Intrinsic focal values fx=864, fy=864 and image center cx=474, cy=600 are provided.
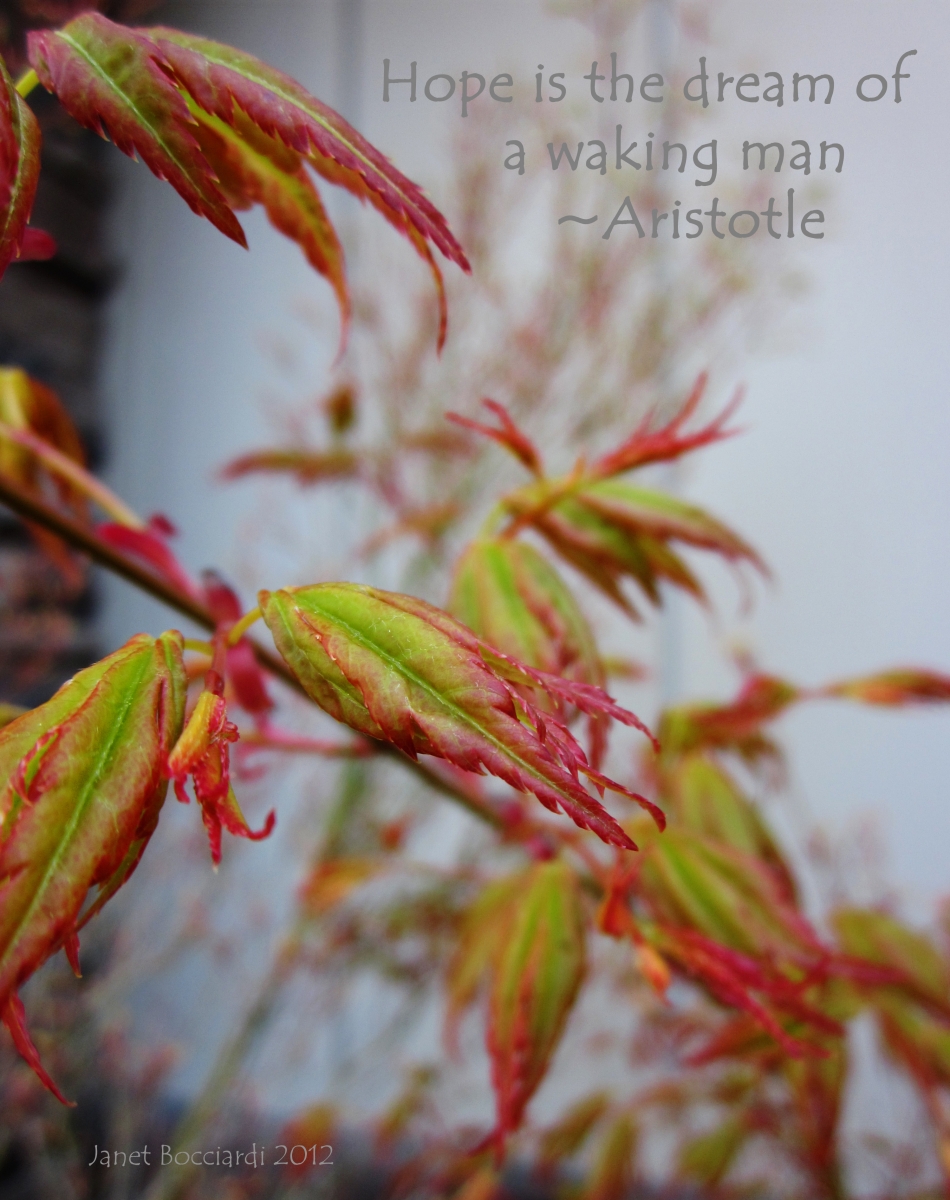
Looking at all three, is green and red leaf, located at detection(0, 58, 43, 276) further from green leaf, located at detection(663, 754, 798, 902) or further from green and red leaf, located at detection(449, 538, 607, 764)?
green leaf, located at detection(663, 754, 798, 902)

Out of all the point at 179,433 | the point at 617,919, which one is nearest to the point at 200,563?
the point at 179,433

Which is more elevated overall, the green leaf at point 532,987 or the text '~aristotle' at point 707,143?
the text '~aristotle' at point 707,143

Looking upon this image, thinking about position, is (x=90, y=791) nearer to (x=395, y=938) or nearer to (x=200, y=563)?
(x=395, y=938)

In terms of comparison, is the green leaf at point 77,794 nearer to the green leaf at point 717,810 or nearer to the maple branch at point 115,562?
the maple branch at point 115,562

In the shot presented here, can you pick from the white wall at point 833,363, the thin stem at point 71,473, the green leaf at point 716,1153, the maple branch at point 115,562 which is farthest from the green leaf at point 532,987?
the white wall at point 833,363

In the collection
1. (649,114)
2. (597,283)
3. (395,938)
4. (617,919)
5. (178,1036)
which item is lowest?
(178,1036)

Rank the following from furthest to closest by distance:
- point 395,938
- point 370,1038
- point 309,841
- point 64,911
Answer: point 370,1038, point 309,841, point 395,938, point 64,911

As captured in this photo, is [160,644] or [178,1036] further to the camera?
[178,1036]

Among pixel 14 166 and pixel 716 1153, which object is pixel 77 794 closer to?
pixel 14 166

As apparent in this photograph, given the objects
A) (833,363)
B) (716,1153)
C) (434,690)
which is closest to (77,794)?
(434,690)
